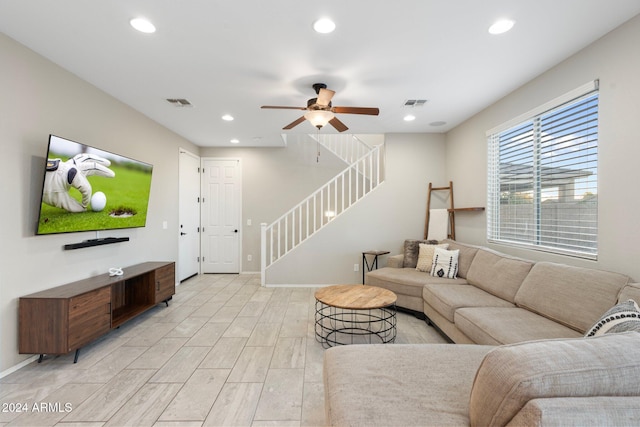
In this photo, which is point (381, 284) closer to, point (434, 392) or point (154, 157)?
point (434, 392)

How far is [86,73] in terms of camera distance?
2807mm

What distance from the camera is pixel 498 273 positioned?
9.52ft

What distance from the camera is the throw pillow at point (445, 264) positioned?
3613 millimetres

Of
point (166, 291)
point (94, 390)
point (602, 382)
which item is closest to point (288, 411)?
point (94, 390)

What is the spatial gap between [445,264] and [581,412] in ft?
10.1

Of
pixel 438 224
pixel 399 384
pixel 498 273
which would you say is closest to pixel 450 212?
pixel 438 224

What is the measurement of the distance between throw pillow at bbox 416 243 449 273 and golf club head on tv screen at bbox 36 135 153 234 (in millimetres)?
3952

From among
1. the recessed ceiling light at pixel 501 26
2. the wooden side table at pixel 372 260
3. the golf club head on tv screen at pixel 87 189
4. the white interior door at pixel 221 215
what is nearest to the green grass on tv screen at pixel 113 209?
the golf club head on tv screen at pixel 87 189

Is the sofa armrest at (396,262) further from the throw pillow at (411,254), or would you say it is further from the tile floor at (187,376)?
the tile floor at (187,376)

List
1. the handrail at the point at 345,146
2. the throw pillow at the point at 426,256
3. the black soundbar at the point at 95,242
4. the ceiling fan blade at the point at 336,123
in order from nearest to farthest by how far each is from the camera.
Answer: the black soundbar at the point at 95,242 → the ceiling fan blade at the point at 336,123 → the throw pillow at the point at 426,256 → the handrail at the point at 345,146

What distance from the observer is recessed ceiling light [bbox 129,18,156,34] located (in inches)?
80.0

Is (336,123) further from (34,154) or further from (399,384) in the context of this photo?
(34,154)

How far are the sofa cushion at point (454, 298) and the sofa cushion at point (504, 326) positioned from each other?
114 millimetres

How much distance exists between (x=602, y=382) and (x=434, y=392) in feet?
2.17
